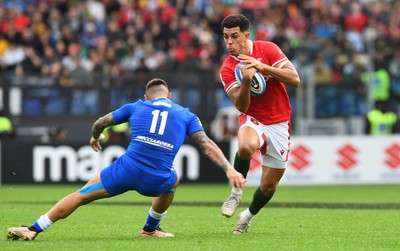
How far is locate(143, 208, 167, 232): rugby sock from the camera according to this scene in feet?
36.6

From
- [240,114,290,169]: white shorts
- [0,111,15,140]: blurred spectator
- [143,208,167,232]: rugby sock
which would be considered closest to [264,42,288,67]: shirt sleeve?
[240,114,290,169]: white shorts

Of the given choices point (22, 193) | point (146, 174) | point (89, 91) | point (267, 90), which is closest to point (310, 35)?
point (89, 91)

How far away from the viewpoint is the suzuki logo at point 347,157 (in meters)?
24.0

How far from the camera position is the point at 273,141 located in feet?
38.9

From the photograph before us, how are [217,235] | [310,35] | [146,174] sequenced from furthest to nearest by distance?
[310,35] < [217,235] < [146,174]

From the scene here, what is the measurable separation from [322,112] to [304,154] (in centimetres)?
201

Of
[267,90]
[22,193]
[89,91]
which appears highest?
[267,90]

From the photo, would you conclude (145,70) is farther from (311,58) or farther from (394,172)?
(394,172)

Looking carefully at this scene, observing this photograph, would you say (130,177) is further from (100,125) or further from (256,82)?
(256,82)

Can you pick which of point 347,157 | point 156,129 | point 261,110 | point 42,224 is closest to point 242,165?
point 261,110

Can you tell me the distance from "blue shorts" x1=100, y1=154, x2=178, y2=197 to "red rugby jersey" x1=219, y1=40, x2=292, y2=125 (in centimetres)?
176

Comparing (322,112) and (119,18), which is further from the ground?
(119,18)

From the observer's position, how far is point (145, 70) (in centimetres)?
2608

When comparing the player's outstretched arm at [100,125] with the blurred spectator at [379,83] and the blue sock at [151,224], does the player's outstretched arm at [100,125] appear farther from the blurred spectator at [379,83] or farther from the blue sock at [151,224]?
the blurred spectator at [379,83]
